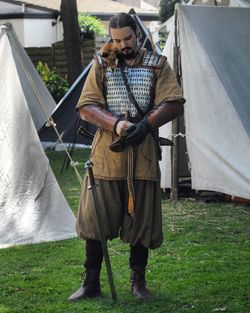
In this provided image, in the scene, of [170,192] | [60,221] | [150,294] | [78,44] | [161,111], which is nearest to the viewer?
[161,111]

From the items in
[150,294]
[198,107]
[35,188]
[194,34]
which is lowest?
[150,294]

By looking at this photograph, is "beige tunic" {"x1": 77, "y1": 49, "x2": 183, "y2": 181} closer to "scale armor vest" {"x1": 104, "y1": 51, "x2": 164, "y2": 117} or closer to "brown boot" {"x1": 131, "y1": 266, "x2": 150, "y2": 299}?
"scale armor vest" {"x1": 104, "y1": 51, "x2": 164, "y2": 117}

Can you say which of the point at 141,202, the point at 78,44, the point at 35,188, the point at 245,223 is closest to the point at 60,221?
the point at 35,188

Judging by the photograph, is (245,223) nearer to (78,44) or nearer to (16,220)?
(16,220)

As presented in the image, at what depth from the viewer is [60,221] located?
21.6 feet

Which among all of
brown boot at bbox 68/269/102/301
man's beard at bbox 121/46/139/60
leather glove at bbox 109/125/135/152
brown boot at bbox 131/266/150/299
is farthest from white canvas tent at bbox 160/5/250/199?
leather glove at bbox 109/125/135/152

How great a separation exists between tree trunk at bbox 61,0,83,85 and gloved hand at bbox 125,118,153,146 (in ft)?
38.8

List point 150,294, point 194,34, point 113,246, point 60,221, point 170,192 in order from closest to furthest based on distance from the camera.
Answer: point 150,294, point 113,246, point 60,221, point 194,34, point 170,192

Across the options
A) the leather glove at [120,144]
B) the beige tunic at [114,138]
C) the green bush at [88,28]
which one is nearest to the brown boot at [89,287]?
the beige tunic at [114,138]

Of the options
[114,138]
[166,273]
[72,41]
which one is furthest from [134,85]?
[72,41]

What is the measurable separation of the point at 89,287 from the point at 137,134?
103 centimetres

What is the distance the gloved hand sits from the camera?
423cm

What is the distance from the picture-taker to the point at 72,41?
16.0m

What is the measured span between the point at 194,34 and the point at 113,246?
2.62m
